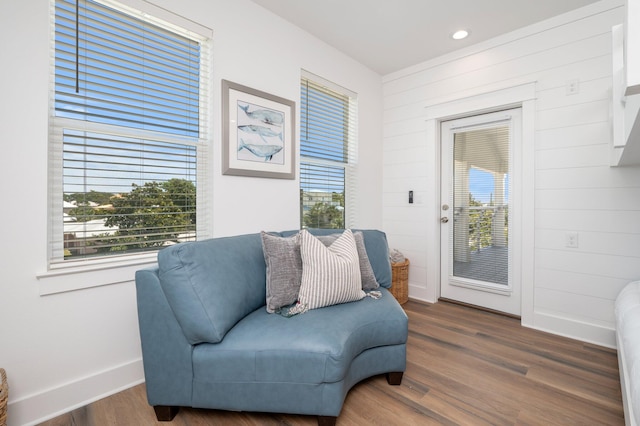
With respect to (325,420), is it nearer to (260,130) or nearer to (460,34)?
(260,130)

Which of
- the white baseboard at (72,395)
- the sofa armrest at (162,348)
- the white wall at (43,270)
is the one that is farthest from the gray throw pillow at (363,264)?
the white baseboard at (72,395)

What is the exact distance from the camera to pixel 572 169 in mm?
2482

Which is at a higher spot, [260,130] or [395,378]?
[260,130]

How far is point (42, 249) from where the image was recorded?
1.55 meters

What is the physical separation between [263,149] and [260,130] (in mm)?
150

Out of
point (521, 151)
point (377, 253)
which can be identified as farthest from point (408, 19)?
point (377, 253)

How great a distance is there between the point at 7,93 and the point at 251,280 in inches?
58.6

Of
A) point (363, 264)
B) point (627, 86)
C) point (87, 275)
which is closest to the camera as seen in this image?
point (627, 86)

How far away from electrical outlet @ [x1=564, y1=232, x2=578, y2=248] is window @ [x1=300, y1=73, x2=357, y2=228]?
188cm

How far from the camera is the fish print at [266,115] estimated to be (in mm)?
2363

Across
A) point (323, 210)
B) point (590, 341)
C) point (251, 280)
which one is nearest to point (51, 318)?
point (251, 280)

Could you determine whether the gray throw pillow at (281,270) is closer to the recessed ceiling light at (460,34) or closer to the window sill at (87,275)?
the window sill at (87,275)

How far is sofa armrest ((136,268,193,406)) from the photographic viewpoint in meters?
1.49

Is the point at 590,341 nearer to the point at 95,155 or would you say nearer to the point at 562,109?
the point at 562,109
